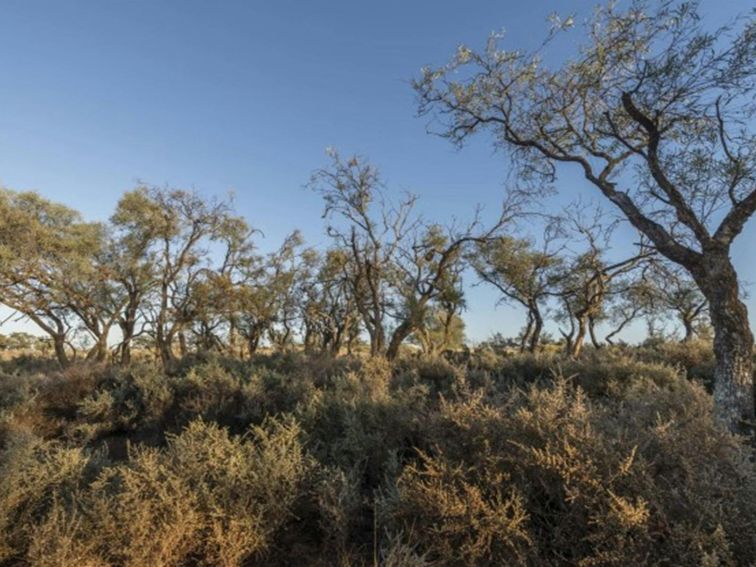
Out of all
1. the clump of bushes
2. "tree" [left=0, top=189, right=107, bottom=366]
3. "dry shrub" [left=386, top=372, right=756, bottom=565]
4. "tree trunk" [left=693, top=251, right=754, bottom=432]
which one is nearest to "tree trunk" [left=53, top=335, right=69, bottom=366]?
"tree" [left=0, top=189, right=107, bottom=366]

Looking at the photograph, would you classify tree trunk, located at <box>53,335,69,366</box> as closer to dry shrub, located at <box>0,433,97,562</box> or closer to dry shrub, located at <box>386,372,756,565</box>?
dry shrub, located at <box>0,433,97,562</box>

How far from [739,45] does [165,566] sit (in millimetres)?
11591

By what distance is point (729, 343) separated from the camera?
6.98 meters

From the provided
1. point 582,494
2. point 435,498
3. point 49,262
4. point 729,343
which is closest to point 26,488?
point 435,498

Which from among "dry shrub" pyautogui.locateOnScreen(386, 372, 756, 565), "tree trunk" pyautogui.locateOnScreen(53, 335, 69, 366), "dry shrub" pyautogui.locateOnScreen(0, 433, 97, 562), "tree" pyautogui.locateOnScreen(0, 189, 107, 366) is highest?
"tree" pyautogui.locateOnScreen(0, 189, 107, 366)

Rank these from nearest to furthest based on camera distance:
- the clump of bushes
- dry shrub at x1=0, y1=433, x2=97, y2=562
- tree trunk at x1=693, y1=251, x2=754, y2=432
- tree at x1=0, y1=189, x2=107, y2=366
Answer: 1. the clump of bushes
2. dry shrub at x1=0, y1=433, x2=97, y2=562
3. tree trunk at x1=693, y1=251, x2=754, y2=432
4. tree at x1=0, y1=189, x2=107, y2=366

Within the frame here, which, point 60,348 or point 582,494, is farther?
point 60,348

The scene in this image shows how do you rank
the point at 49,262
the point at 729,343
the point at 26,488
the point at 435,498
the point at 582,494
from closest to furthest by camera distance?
1. the point at 582,494
2. the point at 435,498
3. the point at 26,488
4. the point at 729,343
5. the point at 49,262

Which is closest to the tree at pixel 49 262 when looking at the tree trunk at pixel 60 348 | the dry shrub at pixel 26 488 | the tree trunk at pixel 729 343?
the tree trunk at pixel 60 348

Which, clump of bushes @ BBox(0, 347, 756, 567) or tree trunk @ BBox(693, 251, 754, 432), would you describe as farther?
tree trunk @ BBox(693, 251, 754, 432)

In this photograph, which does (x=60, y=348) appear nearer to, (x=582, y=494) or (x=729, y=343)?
(x=582, y=494)

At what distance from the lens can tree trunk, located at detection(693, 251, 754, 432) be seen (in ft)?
22.0

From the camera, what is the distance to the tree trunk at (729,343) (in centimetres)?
671

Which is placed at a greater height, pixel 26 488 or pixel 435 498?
pixel 435 498
